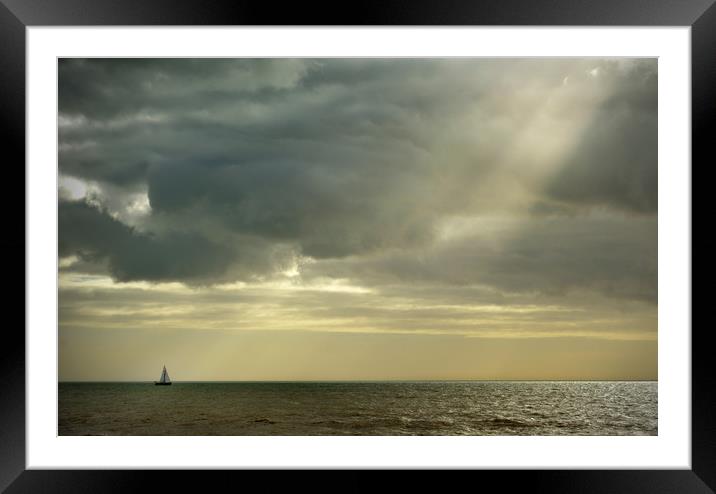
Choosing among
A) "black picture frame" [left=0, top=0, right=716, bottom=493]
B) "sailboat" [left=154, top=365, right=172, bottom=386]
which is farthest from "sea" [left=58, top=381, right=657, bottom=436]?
"black picture frame" [left=0, top=0, right=716, bottom=493]

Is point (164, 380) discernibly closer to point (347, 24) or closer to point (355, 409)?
point (355, 409)

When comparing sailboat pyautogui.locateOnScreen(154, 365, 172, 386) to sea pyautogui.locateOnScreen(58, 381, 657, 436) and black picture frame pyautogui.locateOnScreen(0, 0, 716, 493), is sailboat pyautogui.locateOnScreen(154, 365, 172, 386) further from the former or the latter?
black picture frame pyautogui.locateOnScreen(0, 0, 716, 493)

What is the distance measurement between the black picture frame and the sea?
12790 mm

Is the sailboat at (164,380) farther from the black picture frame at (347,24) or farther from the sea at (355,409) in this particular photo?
the black picture frame at (347,24)

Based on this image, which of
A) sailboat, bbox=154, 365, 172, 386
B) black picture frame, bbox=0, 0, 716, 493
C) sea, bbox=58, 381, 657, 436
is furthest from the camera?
sailboat, bbox=154, 365, 172, 386

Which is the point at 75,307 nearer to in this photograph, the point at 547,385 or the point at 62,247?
the point at 62,247

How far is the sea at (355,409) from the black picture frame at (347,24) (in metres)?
12.8

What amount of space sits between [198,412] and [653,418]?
1277 cm

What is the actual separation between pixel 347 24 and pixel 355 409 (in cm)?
1608

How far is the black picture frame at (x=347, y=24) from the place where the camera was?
1921 mm

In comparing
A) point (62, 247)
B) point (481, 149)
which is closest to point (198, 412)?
point (62, 247)

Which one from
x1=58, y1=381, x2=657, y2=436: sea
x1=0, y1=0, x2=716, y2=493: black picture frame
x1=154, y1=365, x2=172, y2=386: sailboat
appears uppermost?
x1=0, y1=0, x2=716, y2=493: black picture frame

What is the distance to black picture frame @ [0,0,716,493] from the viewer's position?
192cm

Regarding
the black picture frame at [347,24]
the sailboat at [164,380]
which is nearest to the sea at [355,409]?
the sailboat at [164,380]
